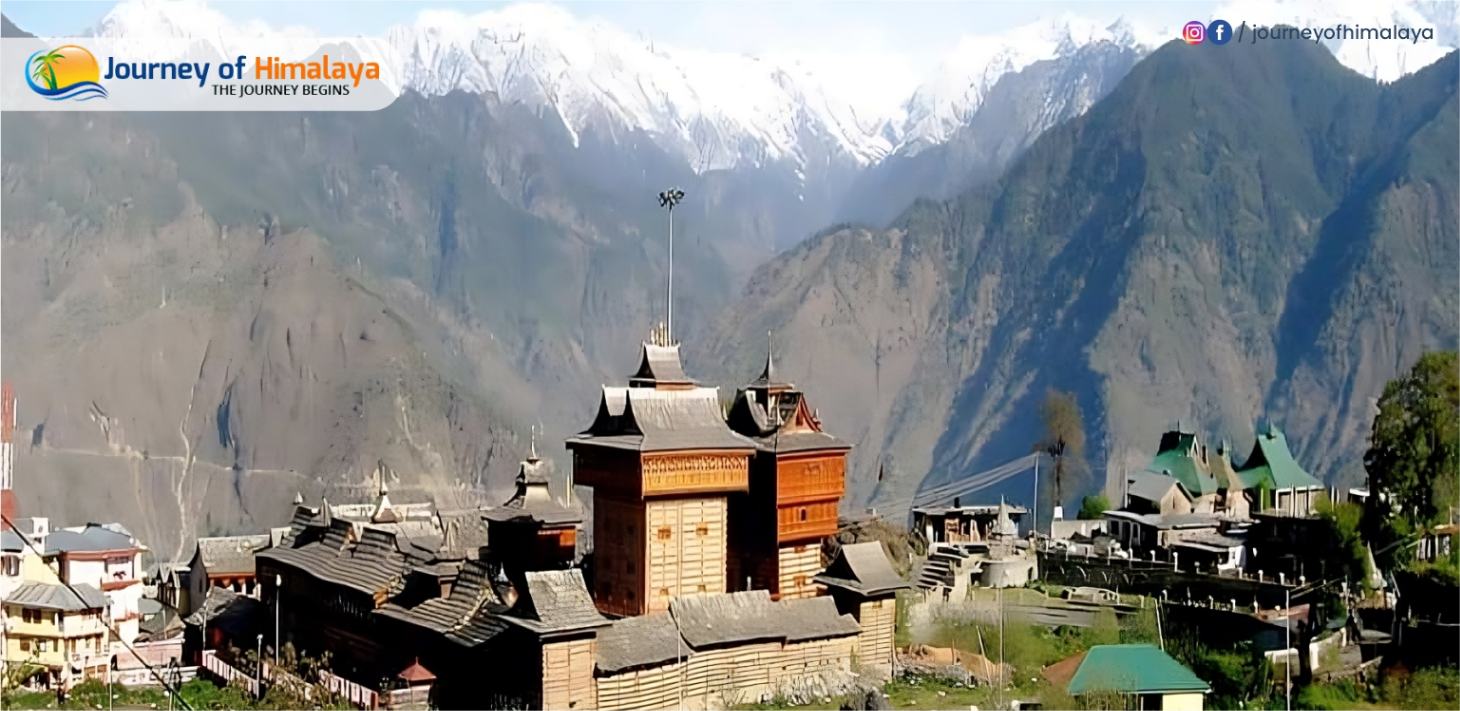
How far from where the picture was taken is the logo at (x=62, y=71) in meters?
49.0

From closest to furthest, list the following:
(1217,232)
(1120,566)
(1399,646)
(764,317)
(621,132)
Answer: (1399,646) → (1120,566) → (1217,232) → (764,317) → (621,132)

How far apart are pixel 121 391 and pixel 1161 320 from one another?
71.7 m

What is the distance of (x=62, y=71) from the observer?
51.8 metres

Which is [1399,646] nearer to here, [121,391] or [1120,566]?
[1120,566]

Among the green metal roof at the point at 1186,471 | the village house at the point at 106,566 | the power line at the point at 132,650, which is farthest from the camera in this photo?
the green metal roof at the point at 1186,471

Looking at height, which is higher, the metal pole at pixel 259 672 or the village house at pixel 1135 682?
the village house at pixel 1135 682

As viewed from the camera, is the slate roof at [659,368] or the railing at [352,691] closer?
→ the railing at [352,691]

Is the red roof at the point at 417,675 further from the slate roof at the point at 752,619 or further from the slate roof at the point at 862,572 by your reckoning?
the slate roof at the point at 862,572

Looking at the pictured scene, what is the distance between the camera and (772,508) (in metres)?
39.5

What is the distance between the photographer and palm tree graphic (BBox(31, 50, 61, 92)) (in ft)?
160

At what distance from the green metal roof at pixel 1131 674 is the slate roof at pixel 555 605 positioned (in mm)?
9795

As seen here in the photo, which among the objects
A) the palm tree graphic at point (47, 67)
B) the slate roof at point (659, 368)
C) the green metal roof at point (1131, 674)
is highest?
the palm tree graphic at point (47, 67)

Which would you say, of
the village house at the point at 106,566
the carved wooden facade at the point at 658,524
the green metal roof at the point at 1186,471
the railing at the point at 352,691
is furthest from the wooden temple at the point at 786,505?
the green metal roof at the point at 1186,471

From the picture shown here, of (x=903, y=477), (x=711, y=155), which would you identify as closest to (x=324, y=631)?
(x=903, y=477)
